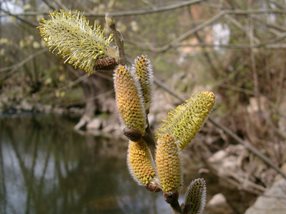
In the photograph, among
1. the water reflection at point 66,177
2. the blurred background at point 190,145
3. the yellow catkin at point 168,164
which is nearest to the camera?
the yellow catkin at point 168,164

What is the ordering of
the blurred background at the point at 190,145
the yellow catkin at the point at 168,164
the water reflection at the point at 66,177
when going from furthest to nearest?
the water reflection at the point at 66,177 < the blurred background at the point at 190,145 < the yellow catkin at the point at 168,164

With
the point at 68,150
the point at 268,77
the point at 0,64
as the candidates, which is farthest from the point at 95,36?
the point at 68,150

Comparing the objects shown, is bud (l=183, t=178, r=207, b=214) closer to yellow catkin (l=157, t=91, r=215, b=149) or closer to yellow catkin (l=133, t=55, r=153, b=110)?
yellow catkin (l=157, t=91, r=215, b=149)

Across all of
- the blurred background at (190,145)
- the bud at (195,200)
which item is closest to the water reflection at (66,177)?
the blurred background at (190,145)

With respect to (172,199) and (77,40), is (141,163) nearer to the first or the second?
(172,199)

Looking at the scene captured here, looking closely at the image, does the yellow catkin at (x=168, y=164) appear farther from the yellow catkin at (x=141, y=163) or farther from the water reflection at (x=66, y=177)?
the water reflection at (x=66, y=177)
